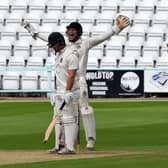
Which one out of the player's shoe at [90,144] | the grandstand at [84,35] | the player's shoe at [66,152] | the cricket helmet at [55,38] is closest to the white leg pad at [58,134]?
the player's shoe at [66,152]

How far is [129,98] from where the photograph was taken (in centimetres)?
3309

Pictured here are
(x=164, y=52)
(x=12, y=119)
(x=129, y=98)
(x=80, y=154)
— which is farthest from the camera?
(x=164, y=52)

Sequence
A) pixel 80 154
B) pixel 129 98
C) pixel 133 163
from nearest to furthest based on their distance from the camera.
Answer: pixel 133 163, pixel 80 154, pixel 129 98

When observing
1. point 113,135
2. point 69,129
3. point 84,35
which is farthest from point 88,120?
point 84,35

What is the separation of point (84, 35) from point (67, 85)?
92.1 ft

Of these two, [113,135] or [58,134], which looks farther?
[113,135]

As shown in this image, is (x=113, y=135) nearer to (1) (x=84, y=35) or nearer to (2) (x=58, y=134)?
(2) (x=58, y=134)

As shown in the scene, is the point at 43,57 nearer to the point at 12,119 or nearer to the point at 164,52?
the point at 164,52

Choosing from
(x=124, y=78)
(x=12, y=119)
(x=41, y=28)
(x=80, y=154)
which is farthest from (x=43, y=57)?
(x=80, y=154)

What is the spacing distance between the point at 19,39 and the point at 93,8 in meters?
4.51

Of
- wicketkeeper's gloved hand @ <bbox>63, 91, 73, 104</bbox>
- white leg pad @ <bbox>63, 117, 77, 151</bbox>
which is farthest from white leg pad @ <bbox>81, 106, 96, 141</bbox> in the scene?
wicketkeeper's gloved hand @ <bbox>63, 91, 73, 104</bbox>

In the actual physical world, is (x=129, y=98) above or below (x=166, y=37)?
below

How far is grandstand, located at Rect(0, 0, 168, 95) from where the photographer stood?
3541 centimetres

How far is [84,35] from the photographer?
3838cm
